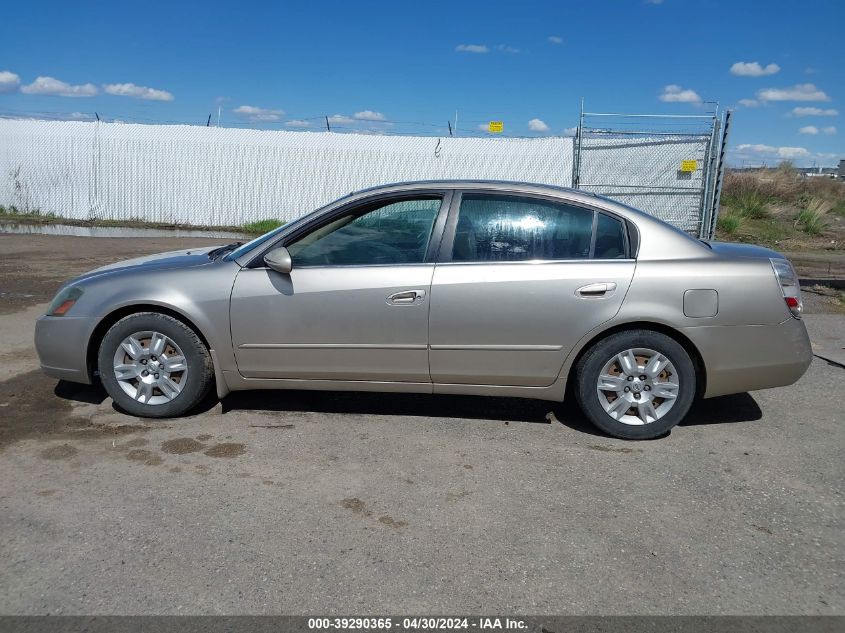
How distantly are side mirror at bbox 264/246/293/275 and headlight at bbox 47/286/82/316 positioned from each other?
1344 millimetres

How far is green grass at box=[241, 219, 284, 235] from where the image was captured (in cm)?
1752

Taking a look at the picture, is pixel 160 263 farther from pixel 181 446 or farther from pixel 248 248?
pixel 181 446

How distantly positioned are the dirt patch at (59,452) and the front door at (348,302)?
3.56ft

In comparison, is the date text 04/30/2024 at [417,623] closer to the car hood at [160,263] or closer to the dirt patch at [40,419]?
the dirt patch at [40,419]

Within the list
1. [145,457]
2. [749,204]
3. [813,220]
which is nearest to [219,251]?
[145,457]

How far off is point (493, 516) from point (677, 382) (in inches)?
65.4

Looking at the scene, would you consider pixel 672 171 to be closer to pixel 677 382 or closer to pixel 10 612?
pixel 677 382

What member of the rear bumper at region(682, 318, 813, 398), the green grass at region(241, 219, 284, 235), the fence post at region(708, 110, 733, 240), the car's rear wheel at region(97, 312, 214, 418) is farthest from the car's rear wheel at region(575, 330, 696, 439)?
the green grass at region(241, 219, 284, 235)

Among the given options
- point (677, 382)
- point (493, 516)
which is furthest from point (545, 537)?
point (677, 382)

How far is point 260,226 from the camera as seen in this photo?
58.0 ft

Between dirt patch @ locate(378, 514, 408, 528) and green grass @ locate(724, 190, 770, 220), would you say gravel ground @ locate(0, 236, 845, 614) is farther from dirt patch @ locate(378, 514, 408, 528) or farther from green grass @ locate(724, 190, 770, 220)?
green grass @ locate(724, 190, 770, 220)

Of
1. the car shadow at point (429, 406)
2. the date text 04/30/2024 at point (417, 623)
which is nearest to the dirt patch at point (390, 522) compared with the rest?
the date text 04/30/2024 at point (417, 623)

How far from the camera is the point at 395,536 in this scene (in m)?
3.36

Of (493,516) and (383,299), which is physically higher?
(383,299)
